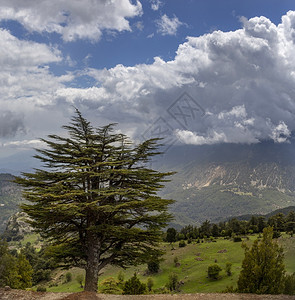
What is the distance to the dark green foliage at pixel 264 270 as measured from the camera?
15.4m

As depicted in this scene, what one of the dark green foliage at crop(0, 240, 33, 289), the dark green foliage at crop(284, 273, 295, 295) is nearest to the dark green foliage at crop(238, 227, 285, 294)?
the dark green foliage at crop(284, 273, 295, 295)

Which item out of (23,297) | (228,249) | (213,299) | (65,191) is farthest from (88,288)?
(228,249)

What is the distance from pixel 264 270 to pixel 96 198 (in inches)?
481

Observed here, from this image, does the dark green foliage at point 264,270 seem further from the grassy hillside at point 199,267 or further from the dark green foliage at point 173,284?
the dark green foliage at point 173,284

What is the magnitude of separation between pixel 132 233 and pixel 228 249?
47357 mm

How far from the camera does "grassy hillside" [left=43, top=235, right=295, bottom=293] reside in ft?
115

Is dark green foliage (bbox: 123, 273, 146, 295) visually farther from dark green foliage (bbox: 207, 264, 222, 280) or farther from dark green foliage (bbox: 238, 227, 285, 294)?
dark green foliage (bbox: 207, 264, 222, 280)

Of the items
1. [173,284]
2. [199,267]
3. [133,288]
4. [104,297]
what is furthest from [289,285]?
[199,267]

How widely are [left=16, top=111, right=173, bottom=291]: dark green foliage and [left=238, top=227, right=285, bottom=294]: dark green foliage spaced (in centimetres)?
625

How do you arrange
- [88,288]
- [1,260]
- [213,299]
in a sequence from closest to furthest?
[213,299] < [88,288] < [1,260]

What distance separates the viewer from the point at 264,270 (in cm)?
1574

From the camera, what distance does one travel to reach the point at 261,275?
15664 millimetres

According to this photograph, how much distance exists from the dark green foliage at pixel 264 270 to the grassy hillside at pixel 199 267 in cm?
1809

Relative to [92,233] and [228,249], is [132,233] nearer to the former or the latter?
[92,233]
